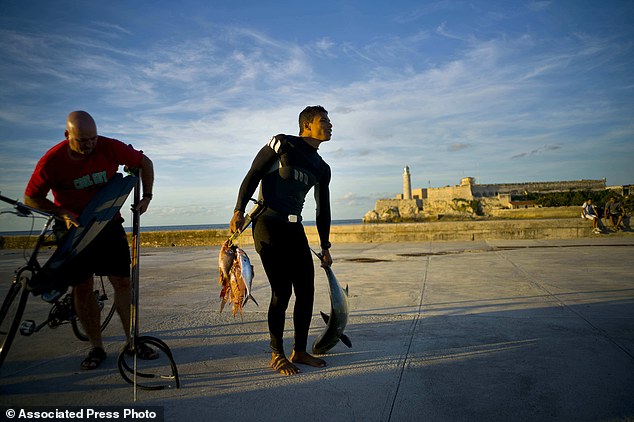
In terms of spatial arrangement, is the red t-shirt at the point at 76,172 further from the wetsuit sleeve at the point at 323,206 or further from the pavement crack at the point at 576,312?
the pavement crack at the point at 576,312

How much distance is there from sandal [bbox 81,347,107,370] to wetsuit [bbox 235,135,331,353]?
1.39 m

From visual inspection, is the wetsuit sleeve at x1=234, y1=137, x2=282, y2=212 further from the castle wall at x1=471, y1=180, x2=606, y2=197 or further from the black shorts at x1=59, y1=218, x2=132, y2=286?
the castle wall at x1=471, y1=180, x2=606, y2=197

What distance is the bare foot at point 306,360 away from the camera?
121 inches

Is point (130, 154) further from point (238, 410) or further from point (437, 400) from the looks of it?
point (437, 400)

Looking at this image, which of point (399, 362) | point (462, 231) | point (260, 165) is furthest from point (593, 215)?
point (260, 165)

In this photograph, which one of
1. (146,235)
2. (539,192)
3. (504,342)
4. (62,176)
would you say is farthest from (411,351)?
(539,192)

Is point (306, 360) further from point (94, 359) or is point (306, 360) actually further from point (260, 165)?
point (94, 359)

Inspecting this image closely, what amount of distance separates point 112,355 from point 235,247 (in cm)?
147

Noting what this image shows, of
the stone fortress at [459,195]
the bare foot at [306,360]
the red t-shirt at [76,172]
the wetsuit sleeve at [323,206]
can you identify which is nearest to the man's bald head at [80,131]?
the red t-shirt at [76,172]

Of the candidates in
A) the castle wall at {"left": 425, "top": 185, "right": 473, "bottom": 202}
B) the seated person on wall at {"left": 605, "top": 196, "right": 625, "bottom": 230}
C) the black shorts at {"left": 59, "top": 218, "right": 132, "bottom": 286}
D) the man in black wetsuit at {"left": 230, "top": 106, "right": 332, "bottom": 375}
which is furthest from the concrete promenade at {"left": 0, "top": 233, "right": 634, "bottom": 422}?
the castle wall at {"left": 425, "top": 185, "right": 473, "bottom": 202}

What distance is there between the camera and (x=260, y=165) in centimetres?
321

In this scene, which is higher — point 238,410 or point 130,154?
point 130,154

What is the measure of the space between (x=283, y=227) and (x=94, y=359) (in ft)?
5.93

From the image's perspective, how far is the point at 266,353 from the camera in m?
3.39
